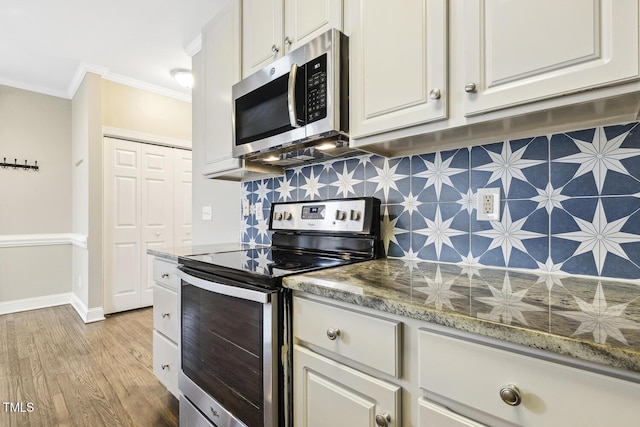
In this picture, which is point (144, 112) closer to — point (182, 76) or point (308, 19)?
point (182, 76)

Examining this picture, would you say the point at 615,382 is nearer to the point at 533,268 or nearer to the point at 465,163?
the point at 533,268

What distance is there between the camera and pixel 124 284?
3604mm

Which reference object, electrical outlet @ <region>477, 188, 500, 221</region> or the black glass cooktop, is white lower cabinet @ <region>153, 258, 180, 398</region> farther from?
electrical outlet @ <region>477, 188, 500, 221</region>

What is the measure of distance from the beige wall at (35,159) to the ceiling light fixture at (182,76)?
172 cm

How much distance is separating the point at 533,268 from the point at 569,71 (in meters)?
0.62

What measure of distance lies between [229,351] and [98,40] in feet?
9.88

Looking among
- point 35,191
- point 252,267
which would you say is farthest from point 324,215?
point 35,191

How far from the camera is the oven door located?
1022 millimetres

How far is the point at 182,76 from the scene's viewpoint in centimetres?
334

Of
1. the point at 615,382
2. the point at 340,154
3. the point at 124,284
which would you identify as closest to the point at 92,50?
the point at 124,284

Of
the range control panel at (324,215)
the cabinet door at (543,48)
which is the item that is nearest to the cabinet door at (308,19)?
the cabinet door at (543,48)

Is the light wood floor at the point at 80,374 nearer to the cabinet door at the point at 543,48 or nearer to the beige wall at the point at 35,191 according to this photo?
the beige wall at the point at 35,191

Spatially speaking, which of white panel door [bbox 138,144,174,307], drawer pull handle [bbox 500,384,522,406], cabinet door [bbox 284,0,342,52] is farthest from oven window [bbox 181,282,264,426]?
white panel door [bbox 138,144,174,307]

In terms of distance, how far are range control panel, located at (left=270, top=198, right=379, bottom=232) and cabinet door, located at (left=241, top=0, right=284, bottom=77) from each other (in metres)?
0.75
